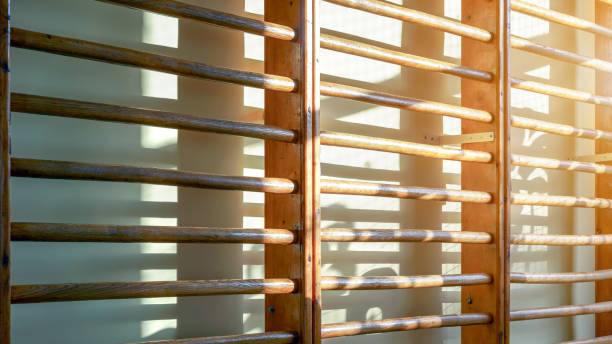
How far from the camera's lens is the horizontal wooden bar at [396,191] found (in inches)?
116

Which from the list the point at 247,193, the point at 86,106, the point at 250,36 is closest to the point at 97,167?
the point at 86,106

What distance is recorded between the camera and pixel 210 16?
2.62 metres

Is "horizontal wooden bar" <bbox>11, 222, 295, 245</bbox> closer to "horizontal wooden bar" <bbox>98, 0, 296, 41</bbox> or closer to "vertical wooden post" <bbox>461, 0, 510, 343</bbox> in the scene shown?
"horizontal wooden bar" <bbox>98, 0, 296, 41</bbox>

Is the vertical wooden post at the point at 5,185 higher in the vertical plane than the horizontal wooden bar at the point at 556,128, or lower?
lower

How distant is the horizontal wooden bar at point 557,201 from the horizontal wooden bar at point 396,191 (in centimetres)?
26

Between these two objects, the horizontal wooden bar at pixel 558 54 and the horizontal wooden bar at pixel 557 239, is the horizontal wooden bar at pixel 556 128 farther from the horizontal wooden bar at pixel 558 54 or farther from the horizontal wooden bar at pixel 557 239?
the horizontal wooden bar at pixel 557 239

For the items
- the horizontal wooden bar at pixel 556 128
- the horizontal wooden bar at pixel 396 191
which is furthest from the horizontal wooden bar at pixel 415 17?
the horizontal wooden bar at pixel 396 191

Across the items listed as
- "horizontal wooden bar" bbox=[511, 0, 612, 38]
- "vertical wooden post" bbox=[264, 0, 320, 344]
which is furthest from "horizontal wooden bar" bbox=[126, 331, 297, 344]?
"horizontal wooden bar" bbox=[511, 0, 612, 38]

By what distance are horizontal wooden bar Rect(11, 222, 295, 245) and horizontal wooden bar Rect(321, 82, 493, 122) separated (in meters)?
0.67

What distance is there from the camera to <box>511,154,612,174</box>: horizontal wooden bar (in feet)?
12.1

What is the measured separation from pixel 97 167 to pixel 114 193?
34cm

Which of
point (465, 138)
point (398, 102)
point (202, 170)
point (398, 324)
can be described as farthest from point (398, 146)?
point (202, 170)

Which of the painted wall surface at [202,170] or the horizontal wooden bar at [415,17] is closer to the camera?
the painted wall surface at [202,170]

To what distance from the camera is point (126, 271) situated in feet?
8.72
